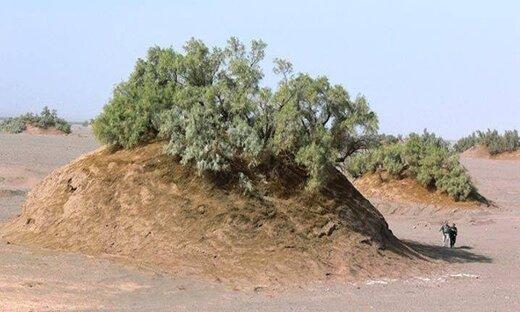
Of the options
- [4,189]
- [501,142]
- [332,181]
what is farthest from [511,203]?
[501,142]

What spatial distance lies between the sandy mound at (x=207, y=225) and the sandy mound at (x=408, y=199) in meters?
13.9

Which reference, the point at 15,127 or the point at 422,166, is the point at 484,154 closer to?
the point at 422,166

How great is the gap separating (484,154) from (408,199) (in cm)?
3592

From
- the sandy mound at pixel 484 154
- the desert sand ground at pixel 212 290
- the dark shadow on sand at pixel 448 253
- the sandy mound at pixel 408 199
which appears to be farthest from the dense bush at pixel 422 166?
the sandy mound at pixel 484 154

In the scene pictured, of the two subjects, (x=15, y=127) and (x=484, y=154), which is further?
(x=484, y=154)

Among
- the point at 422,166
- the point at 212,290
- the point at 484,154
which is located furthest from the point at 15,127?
the point at 212,290

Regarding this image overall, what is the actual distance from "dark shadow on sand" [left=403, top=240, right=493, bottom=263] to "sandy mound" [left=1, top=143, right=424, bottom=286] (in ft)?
5.86

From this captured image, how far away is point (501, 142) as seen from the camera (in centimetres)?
6875

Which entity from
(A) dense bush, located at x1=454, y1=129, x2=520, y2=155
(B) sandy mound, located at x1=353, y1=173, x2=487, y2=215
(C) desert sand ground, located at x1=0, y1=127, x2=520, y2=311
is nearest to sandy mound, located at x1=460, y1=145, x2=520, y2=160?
(A) dense bush, located at x1=454, y1=129, x2=520, y2=155

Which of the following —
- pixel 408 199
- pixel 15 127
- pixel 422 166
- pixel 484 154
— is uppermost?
pixel 484 154

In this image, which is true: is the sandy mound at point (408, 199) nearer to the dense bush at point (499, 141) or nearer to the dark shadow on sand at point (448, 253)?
the dark shadow on sand at point (448, 253)

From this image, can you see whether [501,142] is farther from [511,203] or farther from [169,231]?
[169,231]

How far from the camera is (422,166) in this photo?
120 ft

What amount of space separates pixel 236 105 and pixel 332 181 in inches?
154
